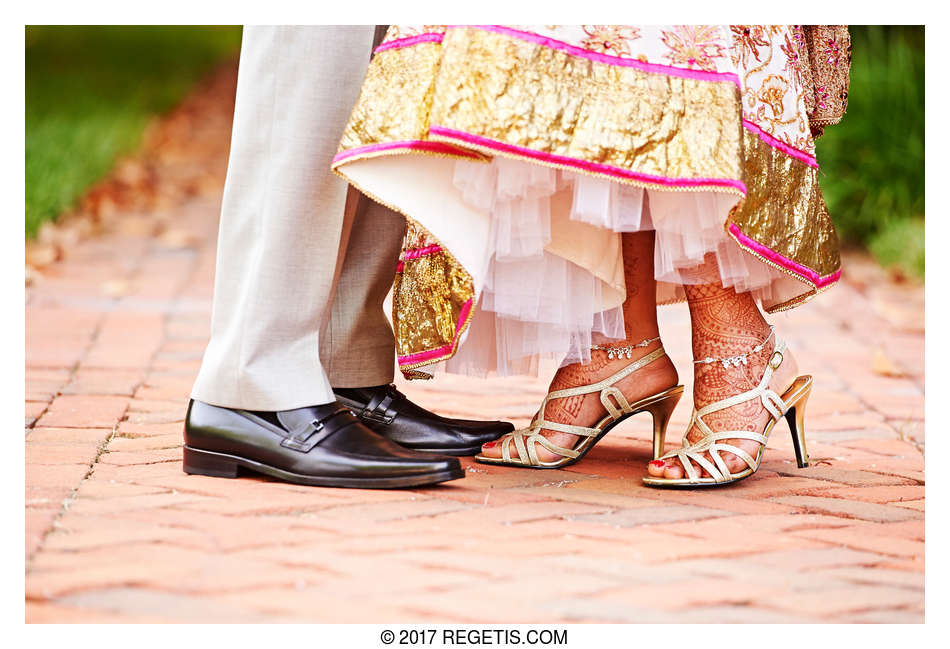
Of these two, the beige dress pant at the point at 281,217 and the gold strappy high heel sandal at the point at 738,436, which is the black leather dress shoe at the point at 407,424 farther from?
the gold strappy high heel sandal at the point at 738,436

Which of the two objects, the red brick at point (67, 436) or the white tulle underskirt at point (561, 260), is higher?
the white tulle underskirt at point (561, 260)

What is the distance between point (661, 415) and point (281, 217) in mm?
785

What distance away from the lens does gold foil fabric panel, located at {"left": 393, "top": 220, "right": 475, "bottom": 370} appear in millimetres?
1847

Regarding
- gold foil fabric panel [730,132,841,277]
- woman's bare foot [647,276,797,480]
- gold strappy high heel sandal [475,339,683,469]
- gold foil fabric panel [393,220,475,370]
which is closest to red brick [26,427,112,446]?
gold foil fabric panel [393,220,475,370]

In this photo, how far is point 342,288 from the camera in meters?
1.95

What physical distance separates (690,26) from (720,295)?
1.57 ft

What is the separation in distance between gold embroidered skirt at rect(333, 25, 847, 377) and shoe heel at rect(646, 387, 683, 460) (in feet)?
0.73

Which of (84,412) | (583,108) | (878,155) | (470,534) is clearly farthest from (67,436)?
(878,155)

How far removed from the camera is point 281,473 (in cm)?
170

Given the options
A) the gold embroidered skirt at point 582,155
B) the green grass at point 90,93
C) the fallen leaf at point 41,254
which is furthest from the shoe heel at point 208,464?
the green grass at point 90,93

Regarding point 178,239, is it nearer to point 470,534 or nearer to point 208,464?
point 208,464

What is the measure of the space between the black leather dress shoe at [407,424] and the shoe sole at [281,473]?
0.93 feet

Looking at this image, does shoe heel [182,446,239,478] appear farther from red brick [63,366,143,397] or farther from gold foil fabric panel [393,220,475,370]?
red brick [63,366,143,397]

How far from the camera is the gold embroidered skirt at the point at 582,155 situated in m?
1.54
